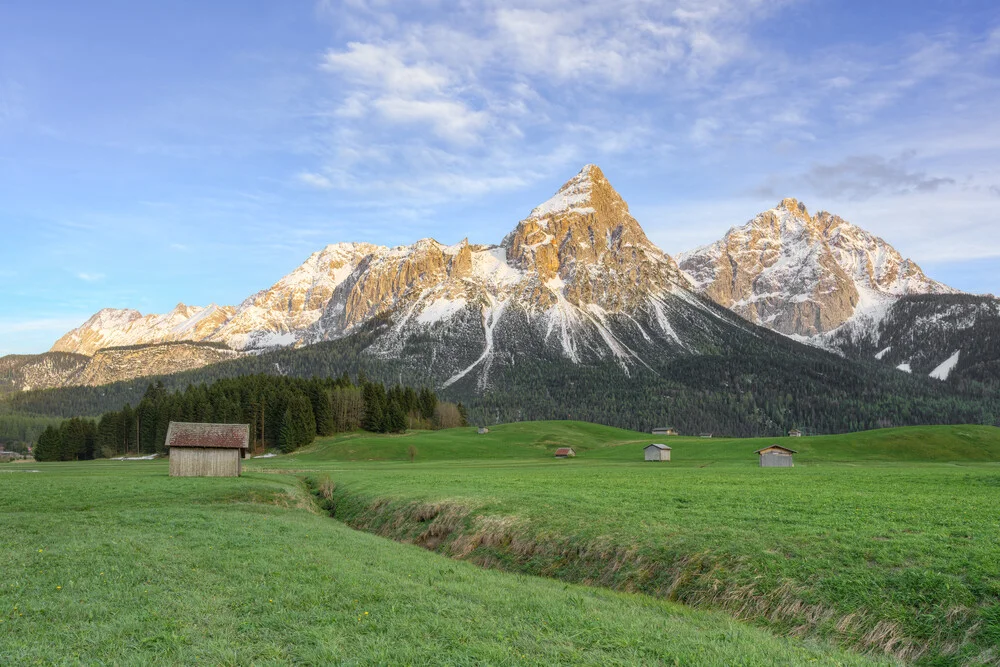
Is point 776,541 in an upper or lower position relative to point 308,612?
upper

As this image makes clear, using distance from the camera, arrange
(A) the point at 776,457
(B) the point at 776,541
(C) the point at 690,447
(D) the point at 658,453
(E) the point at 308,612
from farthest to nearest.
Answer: (C) the point at 690,447, (D) the point at 658,453, (A) the point at 776,457, (B) the point at 776,541, (E) the point at 308,612

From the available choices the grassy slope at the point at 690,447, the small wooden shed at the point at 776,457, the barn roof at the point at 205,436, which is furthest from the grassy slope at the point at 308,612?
the grassy slope at the point at 690,447

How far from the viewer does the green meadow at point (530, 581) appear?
47.5ft

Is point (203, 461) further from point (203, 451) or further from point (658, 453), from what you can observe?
point (658, 453)

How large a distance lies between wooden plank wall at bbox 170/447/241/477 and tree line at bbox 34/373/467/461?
2543 inches

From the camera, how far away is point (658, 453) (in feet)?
365

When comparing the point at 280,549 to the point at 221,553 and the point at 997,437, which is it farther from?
the point at 997,437

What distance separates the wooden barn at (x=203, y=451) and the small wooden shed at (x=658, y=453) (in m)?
68.1

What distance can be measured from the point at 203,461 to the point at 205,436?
2732mm

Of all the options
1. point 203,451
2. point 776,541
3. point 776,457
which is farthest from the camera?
point 776,457

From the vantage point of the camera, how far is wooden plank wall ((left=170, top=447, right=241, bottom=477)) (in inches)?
2788

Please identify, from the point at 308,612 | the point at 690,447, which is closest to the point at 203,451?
the point at 308,612

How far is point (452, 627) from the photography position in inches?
612

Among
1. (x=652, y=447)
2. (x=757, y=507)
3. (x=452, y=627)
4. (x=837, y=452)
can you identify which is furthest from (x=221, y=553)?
(x=837, y=452)
